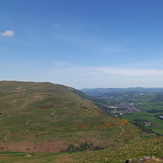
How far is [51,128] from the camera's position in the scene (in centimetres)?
10012

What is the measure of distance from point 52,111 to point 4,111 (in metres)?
35.3

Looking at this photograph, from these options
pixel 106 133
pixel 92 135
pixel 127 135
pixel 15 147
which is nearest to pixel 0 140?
pixel 15 147

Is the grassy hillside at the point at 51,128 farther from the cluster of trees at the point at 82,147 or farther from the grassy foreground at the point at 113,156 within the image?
the grassy foreground at the point at 113,156

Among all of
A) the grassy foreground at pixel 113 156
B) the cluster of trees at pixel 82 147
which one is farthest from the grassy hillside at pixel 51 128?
the grassy foreground at pixel 113 156

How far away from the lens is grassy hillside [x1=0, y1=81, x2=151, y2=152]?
75562 millimetres

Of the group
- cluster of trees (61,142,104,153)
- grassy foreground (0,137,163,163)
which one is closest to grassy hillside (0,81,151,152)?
cluster of trees (61,142,104,153)

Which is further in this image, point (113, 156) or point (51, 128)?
point (51, 128)

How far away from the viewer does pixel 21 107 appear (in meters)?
140

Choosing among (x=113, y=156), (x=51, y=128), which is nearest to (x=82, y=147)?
(x=51, y=128)

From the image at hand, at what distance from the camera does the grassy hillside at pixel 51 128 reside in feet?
248

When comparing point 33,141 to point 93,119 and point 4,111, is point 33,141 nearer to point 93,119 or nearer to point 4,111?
point 93,119

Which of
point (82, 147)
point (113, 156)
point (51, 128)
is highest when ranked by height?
point (113, 156)

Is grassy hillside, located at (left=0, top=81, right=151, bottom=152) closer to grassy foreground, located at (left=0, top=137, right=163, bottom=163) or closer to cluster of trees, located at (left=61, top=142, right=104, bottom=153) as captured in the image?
cluster of trees, located at (left=61, top=142, right=104, bottom=153)

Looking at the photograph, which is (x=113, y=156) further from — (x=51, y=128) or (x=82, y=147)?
(x=51, y=128)
